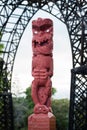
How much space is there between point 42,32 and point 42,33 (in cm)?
5

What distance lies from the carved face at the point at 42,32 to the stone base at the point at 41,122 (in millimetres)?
2861

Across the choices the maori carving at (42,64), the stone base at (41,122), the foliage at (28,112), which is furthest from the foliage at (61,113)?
the stone base at (41,122)

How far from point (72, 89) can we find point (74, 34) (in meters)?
2.34

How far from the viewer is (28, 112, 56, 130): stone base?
19641mm

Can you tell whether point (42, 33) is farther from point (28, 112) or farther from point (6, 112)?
point (28, 112)

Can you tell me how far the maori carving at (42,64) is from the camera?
20.1m

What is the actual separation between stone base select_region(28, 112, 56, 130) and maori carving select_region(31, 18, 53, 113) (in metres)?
0.20

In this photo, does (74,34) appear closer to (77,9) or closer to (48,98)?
(77,9)

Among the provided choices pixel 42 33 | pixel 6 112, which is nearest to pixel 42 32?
pixel 42 33

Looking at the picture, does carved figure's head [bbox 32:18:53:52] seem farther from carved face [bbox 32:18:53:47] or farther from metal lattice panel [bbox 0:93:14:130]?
metal lattice panel [bbox 0:93:14:130]

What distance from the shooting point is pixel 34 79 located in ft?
66.1

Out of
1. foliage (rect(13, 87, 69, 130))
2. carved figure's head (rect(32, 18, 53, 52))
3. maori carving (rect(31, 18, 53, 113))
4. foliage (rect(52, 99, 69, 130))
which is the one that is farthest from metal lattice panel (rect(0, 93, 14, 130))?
foliage (rect(52, 99, 69, 130))

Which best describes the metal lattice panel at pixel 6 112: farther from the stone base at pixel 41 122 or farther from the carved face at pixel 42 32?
the carved face at pixel 42 32

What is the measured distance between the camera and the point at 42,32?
806 inches
